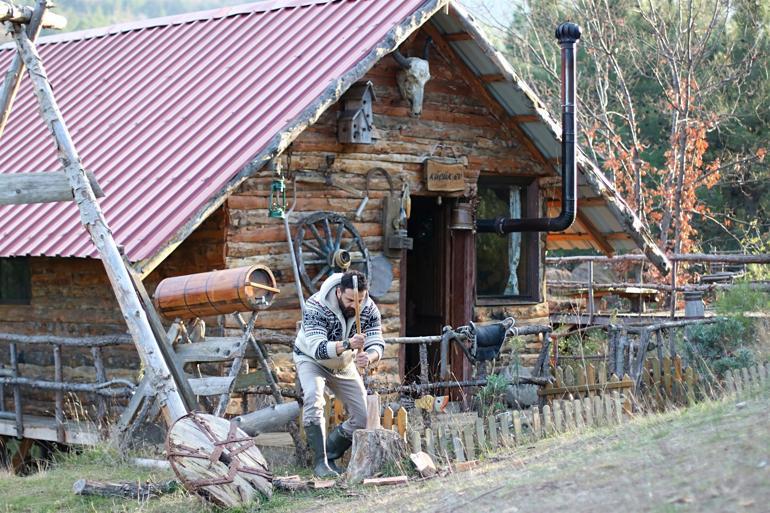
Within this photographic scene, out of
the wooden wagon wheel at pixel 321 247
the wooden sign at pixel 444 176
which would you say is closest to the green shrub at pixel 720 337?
the wooden sign at pixel 444 176

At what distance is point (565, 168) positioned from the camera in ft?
51.3

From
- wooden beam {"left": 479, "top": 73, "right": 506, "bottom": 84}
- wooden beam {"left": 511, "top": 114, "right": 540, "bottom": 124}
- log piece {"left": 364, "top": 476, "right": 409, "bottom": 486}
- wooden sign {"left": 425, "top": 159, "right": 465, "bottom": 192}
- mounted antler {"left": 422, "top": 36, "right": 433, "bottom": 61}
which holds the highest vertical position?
mounted antler {"left": 422, "top": 36, "right": 433, "bottom": 61}

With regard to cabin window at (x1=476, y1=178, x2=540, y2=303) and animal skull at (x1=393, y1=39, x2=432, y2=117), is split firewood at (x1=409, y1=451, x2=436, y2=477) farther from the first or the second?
cabin window at (x1=476, y1=178, x2=540, y2=303)

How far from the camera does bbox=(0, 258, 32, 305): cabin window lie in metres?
15.5

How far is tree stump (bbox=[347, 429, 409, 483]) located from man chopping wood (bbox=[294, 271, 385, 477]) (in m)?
0.37

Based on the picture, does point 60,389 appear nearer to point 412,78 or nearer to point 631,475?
point 412,78

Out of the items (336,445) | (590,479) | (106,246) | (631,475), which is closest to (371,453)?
(336,445)

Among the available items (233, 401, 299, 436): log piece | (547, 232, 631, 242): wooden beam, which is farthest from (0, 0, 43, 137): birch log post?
(547, 232, 631, 242): wooden beam

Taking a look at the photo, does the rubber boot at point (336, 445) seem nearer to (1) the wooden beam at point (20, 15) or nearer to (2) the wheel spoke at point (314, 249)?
(2) the wheel spoke at point (314, 249)

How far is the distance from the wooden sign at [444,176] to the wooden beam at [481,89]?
1.00m

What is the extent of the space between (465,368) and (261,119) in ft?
14.6

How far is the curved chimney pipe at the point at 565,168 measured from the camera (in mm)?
15633

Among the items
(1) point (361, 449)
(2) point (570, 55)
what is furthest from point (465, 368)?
(1) point (361, 449)

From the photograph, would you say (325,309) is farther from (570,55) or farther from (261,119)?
(570,55)
